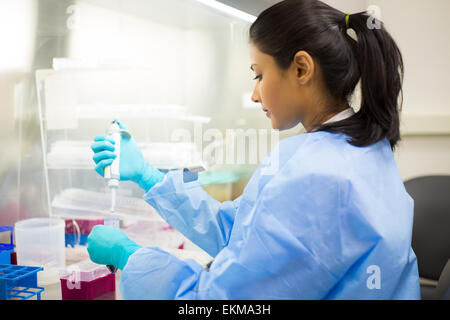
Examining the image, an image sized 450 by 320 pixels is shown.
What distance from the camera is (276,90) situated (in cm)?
87

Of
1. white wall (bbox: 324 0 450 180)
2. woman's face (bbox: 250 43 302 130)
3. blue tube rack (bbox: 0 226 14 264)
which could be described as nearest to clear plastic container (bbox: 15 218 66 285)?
blue tube rack (bbox: 0 226 14 264)

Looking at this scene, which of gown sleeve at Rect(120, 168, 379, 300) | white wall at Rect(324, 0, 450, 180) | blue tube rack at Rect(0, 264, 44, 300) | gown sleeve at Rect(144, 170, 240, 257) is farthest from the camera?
white wall at Rect(324, 0, 450, 180)

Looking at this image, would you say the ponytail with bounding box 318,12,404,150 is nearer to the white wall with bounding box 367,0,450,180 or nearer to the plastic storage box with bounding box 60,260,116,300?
the plastic storage box with bounding box 60,260,116,300

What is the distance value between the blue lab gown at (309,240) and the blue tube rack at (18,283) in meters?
0.23

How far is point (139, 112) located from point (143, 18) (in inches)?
12.1

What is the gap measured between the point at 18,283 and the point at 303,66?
754 millimetres

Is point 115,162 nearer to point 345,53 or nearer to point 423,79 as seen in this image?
point 345,53

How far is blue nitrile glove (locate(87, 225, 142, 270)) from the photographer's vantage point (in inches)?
33.1

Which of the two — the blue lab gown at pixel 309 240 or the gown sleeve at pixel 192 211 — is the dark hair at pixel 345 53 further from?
the gown sleeve at pixel 192 211

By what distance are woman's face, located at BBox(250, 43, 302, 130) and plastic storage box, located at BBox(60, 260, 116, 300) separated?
0.61 m

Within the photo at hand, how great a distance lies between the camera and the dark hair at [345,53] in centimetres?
81

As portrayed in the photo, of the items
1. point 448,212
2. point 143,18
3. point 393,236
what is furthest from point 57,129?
point 448,212
